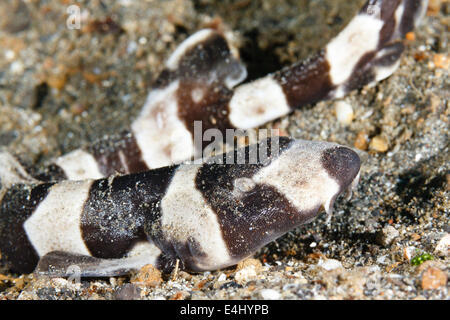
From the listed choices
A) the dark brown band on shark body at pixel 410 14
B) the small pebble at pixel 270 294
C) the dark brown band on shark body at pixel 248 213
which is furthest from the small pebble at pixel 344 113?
the small pebble at pixel 270 294

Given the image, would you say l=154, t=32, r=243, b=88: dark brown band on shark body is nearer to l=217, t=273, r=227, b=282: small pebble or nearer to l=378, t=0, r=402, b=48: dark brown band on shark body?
l=378, t=0, r=402, b=48: dark brown band on shark body

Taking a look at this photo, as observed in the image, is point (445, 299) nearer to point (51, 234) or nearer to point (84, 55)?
point (51, 234)

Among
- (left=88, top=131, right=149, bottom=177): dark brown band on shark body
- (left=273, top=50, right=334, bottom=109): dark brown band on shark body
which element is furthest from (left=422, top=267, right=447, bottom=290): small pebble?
(left=88, top=131, right=149, bottom=177): dark brown band on shark body

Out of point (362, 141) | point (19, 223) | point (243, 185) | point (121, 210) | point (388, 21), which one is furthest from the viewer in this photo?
point (362, 141)

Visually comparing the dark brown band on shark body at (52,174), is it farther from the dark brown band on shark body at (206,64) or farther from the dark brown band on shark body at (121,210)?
the dark brown band on shark body at (206,64)

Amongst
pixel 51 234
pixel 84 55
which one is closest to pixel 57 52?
pixel 84 55

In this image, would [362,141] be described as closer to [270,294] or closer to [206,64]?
[206,64]

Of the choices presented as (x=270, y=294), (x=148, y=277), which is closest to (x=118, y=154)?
(x=148, y=277)
